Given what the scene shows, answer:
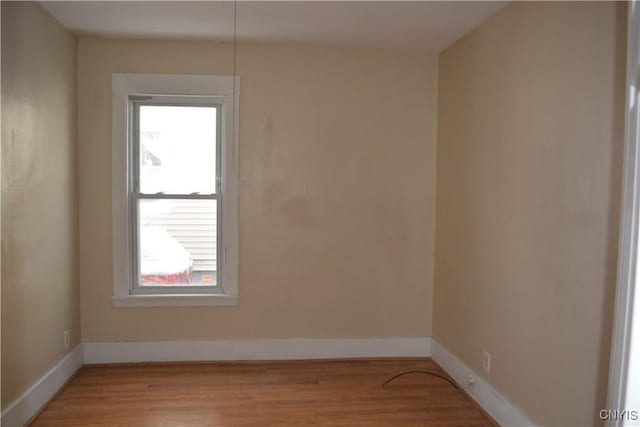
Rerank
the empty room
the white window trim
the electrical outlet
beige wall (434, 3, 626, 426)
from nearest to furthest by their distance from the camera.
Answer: beige wall (434, 3, 626, 426), the empty room, the electrical outlet, the white window trim

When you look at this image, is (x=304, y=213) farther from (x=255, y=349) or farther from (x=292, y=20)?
(x=292, y=20)

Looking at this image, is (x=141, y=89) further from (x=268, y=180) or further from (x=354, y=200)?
(x=354, y=200)

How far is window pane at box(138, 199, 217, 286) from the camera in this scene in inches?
147

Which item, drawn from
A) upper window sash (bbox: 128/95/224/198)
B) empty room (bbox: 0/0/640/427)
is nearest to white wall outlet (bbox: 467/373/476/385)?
empty room (bbox: 0/0/640/427)

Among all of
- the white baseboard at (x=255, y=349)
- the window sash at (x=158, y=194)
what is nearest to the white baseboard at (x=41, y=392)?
the white baseboard at (x=255, y=349)

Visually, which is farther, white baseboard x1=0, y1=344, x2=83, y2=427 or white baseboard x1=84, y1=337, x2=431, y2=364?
white baseboard x1=84, y1=337, x2=431, y2=364

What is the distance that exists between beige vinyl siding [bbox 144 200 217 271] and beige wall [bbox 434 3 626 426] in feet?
6.58

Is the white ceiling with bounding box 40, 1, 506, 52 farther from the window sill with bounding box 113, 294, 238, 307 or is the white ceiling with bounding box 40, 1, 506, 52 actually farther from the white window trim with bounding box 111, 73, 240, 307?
the window sill with bounding box 113, 294, 238, 307

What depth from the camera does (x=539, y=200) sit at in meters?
2.47

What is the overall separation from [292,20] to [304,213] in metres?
1.52

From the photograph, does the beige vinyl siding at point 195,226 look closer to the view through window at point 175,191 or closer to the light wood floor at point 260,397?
the view through window at point 175,191

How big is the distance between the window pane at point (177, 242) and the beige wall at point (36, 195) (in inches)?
21.1

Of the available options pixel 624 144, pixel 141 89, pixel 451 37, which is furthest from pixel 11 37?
pixel 624 144

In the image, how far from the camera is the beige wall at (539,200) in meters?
2.03
